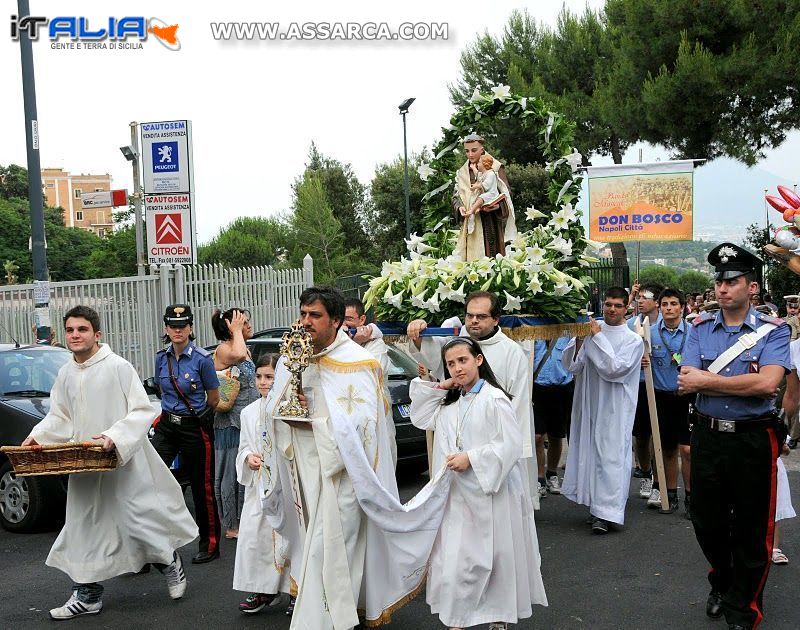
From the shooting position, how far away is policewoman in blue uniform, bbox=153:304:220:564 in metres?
7.46

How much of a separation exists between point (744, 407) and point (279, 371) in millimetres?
2586

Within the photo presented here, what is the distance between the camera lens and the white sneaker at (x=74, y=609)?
625cm

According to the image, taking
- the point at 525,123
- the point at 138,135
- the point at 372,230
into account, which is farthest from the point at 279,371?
the point at 372,230

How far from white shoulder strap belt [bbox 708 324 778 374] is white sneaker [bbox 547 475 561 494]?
4.64 metres

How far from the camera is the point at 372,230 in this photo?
173 ft

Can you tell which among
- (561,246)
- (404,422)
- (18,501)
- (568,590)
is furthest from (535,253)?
(18,501)

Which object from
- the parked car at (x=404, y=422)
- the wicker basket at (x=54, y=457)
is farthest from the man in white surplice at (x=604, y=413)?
the wicker basket at (x=54, y=457)

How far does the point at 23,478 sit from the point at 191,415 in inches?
92.1

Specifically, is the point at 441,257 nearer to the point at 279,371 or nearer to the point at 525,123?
the point at 525,123

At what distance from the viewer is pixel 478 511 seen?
542 cm

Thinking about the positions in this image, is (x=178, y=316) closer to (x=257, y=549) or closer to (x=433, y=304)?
(x=433, y=304)

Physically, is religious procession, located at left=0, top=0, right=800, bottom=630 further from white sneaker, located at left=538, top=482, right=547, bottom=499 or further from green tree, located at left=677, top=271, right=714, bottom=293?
green tree, located at left=677, top=271, right=714, bottom=293

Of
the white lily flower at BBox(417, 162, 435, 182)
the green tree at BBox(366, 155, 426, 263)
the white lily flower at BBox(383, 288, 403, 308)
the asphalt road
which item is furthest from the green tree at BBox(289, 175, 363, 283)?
the asphalt road

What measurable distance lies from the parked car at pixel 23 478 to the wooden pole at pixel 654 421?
5116 mm
